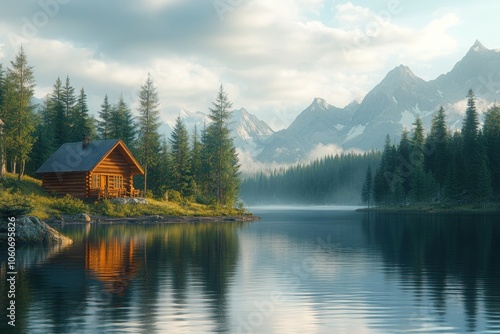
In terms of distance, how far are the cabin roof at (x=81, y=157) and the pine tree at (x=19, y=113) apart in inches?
144

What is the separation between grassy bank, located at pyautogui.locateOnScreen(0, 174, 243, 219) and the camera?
55.6 metres

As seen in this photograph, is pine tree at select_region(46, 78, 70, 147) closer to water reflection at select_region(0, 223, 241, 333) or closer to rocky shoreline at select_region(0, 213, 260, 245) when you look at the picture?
rocky shoreline at select_region(0, 213, 260, 245)

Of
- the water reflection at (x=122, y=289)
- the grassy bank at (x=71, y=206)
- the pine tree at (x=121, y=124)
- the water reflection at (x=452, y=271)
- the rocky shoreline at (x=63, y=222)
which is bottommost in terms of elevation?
the water reflection at (x=452, y=271)

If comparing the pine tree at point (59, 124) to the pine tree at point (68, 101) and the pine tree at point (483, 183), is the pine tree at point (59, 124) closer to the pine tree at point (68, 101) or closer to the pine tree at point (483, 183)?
the pine tree at point (68, 101)

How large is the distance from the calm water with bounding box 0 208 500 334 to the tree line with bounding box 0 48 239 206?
134ft

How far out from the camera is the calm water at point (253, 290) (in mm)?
12953

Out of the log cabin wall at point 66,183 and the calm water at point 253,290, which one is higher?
the log cabin wall at point 66,183

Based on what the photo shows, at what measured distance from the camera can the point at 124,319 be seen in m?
13.2

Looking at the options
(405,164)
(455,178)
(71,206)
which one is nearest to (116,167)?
(71,206)

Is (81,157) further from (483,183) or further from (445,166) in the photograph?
(445,166)

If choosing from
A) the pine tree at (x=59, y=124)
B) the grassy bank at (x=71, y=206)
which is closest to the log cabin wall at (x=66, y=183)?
the grassy bank at (x=71, y=206)

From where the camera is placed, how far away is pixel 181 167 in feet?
278

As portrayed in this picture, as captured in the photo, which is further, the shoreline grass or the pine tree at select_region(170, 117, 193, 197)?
the shoreline grass

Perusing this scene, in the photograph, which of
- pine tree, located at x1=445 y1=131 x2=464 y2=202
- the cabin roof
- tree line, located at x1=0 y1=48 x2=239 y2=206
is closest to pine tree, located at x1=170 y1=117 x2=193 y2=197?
tree line, located at x1=0 y1=48 x2=239 y2=206
